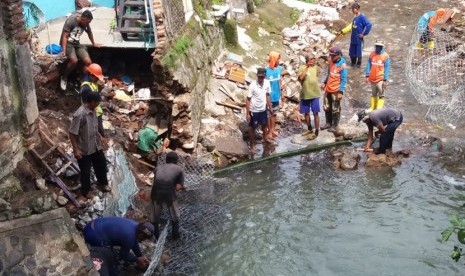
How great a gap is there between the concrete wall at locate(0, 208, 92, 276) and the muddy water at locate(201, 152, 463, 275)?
2170mm

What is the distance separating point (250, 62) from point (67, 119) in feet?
19.5

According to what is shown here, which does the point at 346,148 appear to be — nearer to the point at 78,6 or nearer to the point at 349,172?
the point at 349,172

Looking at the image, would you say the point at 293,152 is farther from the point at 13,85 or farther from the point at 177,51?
the point at 13,85

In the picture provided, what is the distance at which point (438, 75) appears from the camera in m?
13.8

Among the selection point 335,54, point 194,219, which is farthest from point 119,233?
point 335,54

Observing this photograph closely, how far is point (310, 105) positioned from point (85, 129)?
5.32m

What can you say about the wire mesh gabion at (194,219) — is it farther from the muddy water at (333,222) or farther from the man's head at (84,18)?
the man's head at (84,18)

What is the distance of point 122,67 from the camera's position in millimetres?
11188

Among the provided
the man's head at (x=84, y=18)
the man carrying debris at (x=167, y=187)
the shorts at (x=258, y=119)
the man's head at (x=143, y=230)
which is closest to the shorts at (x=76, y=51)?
the man's head at (x=84, y=18)

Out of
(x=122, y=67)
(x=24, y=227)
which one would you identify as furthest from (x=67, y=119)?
(x=24, y=227)

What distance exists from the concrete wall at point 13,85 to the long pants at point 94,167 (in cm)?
83

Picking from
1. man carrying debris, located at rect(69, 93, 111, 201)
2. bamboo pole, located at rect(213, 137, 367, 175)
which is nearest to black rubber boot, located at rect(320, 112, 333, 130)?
bamboo pole, located at rect(213, 137, 367, 175)

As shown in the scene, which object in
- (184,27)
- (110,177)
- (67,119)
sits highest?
(184,27)

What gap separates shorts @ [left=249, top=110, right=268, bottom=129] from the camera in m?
10.5
